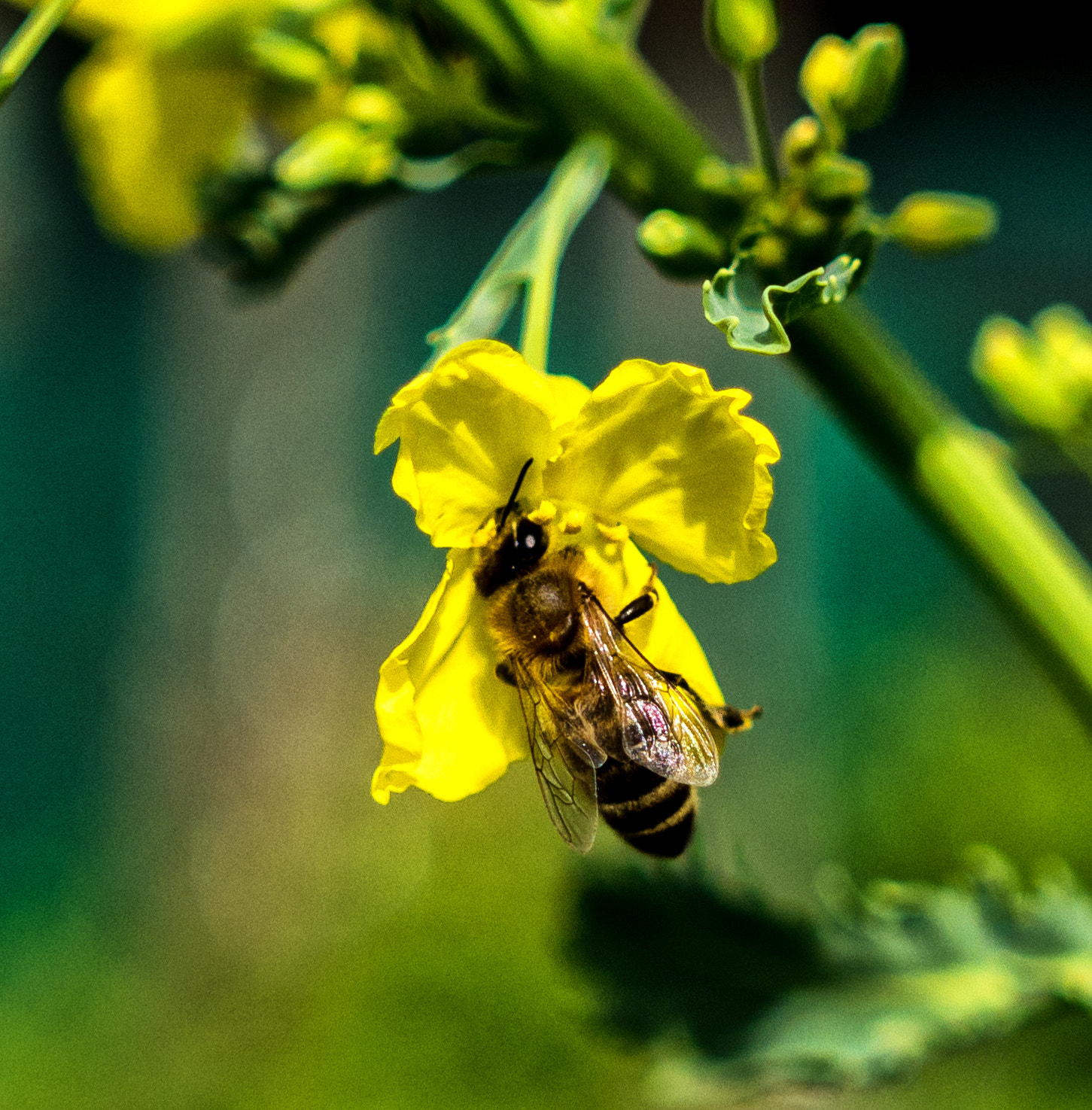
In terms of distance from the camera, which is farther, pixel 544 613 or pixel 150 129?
pixel 150 129

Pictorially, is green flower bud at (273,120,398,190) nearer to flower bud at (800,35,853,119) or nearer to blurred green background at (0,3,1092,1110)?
flower bud at (800,35,853,119)

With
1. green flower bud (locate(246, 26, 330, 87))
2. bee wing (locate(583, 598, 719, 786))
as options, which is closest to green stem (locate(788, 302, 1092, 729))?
bee wing (locate(583, 598, 719, 786))

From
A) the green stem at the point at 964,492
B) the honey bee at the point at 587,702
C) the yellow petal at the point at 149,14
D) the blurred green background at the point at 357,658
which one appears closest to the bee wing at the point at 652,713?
the honey bee at the point at 587,702

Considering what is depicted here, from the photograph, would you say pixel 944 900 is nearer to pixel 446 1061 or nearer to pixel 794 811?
pixel 446 1061

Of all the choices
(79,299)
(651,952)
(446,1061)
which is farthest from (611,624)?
(79,299)

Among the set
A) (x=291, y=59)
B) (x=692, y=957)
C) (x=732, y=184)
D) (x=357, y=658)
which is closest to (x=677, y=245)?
(x=732, y=184)

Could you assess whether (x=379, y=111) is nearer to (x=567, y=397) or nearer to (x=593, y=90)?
(x=593, y=90)
